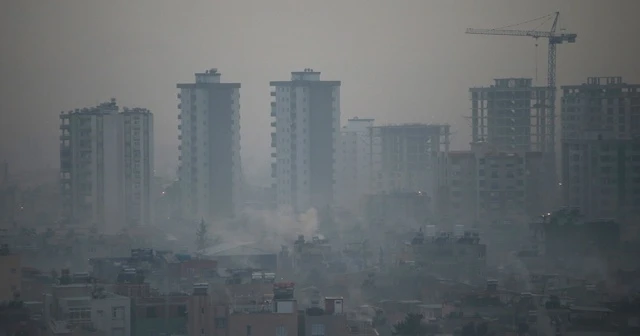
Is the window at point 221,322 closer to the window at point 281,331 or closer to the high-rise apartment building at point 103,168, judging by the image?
the window at point 281,331

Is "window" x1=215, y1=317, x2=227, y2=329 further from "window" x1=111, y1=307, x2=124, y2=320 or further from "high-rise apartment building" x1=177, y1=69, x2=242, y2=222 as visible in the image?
"high-rise apartment building" x1=177, y1=69, x2=242, y2=222

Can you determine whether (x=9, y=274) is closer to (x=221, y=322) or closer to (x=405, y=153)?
(x=221, y=322)

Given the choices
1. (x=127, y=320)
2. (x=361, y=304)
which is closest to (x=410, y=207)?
(x=361, y=304)

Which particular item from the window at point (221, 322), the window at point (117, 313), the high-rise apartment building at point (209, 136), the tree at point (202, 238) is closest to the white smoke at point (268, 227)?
the tree at point (202, 238)

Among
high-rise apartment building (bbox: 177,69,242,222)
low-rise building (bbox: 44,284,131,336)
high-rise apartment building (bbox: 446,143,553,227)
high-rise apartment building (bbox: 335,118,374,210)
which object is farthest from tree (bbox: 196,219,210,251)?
low-rise building (bbox: 44,284,131,336)

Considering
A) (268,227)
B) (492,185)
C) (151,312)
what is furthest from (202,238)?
(151,312)

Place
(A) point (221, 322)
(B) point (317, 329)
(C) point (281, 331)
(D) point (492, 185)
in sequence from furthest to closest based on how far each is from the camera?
(D) point (492, 185), (A) point (221, 322), (B) point (317, 329), (C) point (281, 331)
